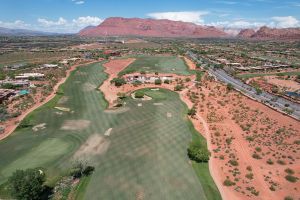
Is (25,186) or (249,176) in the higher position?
(25,186)

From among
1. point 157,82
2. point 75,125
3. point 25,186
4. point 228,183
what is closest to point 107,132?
point 75,125

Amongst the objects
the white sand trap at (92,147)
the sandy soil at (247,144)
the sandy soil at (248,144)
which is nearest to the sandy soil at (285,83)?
the sandy soil at (247,144)

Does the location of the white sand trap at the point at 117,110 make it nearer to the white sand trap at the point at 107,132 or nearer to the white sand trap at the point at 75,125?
the white sand trap at the point at 75,125

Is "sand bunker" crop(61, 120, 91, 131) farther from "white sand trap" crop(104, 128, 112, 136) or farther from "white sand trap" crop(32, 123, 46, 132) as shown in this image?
"white sand trap" crop(104, 128, 112, 136)

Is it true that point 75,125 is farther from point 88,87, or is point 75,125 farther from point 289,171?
point 289,171

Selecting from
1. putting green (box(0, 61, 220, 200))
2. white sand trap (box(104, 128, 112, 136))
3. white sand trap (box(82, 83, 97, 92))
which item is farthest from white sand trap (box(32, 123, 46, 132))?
white sand trap (box(82, 83, 97, 92))

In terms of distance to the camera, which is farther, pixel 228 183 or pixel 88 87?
pixel 88 87
